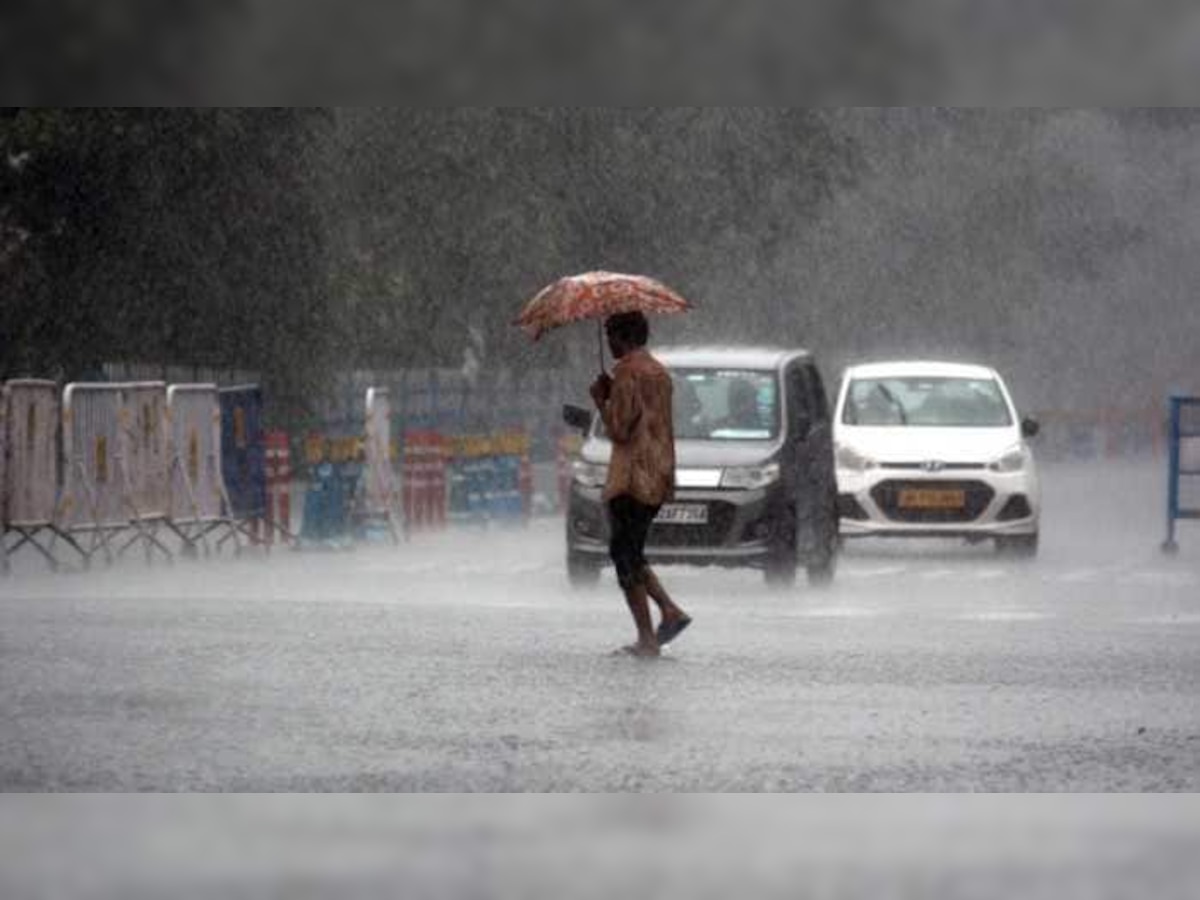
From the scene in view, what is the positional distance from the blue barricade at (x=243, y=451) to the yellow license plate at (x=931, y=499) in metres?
5.90

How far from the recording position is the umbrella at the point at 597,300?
1655 cm

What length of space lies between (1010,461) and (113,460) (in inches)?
290

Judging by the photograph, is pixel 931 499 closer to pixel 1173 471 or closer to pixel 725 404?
pixel 1173 471

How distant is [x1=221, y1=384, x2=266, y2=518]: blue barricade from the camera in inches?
1139

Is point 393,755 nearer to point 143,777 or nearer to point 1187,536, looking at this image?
point 143,777

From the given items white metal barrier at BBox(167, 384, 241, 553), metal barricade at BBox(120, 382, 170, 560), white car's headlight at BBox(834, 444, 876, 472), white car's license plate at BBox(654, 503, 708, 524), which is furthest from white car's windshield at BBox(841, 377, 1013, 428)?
white car's license plate at BBox(654, 503, 708, 524)

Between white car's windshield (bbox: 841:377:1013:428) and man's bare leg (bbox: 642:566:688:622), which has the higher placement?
white car's windshield (bbox: 841:377:1013:428)

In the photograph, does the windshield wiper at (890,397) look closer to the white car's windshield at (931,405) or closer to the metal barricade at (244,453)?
the white car's windshield at (931,405)

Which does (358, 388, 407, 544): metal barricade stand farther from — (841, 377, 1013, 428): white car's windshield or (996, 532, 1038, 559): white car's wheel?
(996, 532, 1038, 559): white car's wheel

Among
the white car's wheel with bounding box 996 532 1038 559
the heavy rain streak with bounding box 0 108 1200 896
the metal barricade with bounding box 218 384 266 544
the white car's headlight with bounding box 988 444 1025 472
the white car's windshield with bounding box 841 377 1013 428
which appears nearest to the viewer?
the heavy rain streak with bounding box 0 108 1200 896

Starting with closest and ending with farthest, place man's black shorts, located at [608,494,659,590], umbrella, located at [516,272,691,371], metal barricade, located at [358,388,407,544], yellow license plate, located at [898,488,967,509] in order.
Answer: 1. man's black shorts, located at [608,494,659,590]
2. umbrella, located at [516,272,691,371]
3. yellow license plate, located at [898,488,967,509]
4. metal barricade, located at [358,388,407,544]

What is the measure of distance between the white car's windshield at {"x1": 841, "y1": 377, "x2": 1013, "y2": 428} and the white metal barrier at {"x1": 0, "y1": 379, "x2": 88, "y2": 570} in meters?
6.93

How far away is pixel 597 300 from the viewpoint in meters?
16.6

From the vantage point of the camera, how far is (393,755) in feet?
38.1
